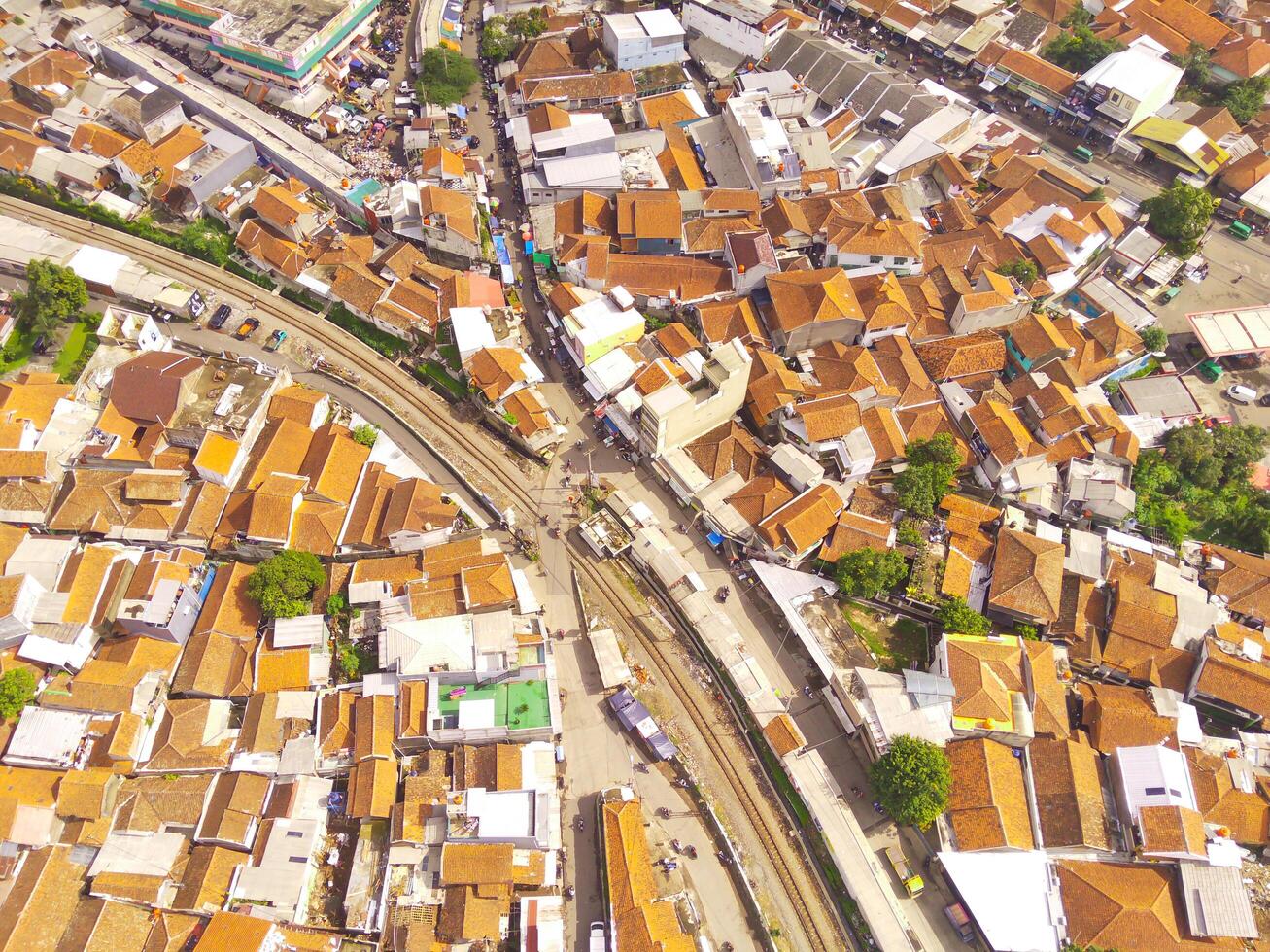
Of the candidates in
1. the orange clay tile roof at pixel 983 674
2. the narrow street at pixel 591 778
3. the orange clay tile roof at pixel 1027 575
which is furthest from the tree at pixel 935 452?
the narrow street at pixel 591 778

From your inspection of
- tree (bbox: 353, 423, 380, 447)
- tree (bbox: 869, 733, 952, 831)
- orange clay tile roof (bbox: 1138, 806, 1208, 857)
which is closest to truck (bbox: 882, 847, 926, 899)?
tree (bbox: 869, 733, 952, 831)

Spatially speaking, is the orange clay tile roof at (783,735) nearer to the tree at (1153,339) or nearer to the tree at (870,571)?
the tree at (870,571)

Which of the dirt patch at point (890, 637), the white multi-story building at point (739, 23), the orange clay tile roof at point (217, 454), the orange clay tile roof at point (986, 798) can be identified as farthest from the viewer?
the white multi-story building at point (739, 23)

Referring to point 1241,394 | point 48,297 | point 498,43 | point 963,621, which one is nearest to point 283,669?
point 48,297

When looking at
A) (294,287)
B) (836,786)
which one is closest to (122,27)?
(294,287)

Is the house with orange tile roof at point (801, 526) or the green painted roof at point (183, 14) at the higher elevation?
the green painted roof at point (183, 14)

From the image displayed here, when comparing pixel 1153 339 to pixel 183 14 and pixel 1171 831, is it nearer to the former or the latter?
pixel 1171 831
